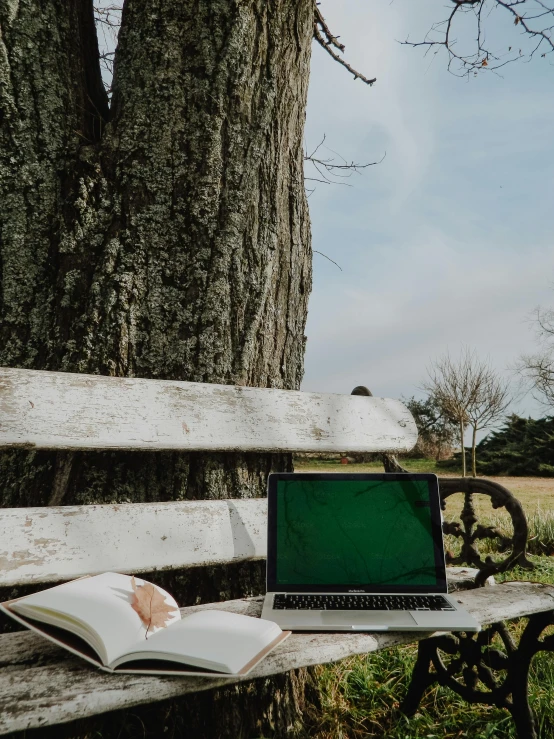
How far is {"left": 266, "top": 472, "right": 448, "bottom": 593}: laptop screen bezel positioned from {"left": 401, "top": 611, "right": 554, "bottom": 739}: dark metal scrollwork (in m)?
0.42

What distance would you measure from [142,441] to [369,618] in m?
0.84

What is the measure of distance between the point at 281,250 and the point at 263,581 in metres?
1.24

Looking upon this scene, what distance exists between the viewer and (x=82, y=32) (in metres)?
2.38

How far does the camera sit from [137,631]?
4.30 ft

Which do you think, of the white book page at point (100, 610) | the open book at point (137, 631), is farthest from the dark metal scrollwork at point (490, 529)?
the white book page at point (100, 610)

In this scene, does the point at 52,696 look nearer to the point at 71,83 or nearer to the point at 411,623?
the point at 411,623

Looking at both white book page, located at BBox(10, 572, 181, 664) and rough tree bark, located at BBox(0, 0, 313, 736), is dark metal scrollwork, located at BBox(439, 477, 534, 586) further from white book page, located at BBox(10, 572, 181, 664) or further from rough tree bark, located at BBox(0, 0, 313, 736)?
white book page, located at BBox(10, 572, 181, 664)

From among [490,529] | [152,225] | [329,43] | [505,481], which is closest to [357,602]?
[490,529]

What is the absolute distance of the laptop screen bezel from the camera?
1753mm

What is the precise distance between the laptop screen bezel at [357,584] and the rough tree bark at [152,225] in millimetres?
303

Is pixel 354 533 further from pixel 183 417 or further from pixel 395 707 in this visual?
pixel 395 707

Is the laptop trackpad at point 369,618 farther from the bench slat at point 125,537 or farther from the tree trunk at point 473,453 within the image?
the tree trunk at point 473,453

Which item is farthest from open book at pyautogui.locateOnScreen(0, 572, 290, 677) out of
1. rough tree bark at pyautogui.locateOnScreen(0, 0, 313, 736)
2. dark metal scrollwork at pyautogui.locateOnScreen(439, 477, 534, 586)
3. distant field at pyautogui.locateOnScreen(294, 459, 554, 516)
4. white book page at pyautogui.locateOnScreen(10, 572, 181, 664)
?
distant field at pyautogui.locateOnScreen(294, 459, 554, 516)

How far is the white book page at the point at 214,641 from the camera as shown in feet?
3.81
